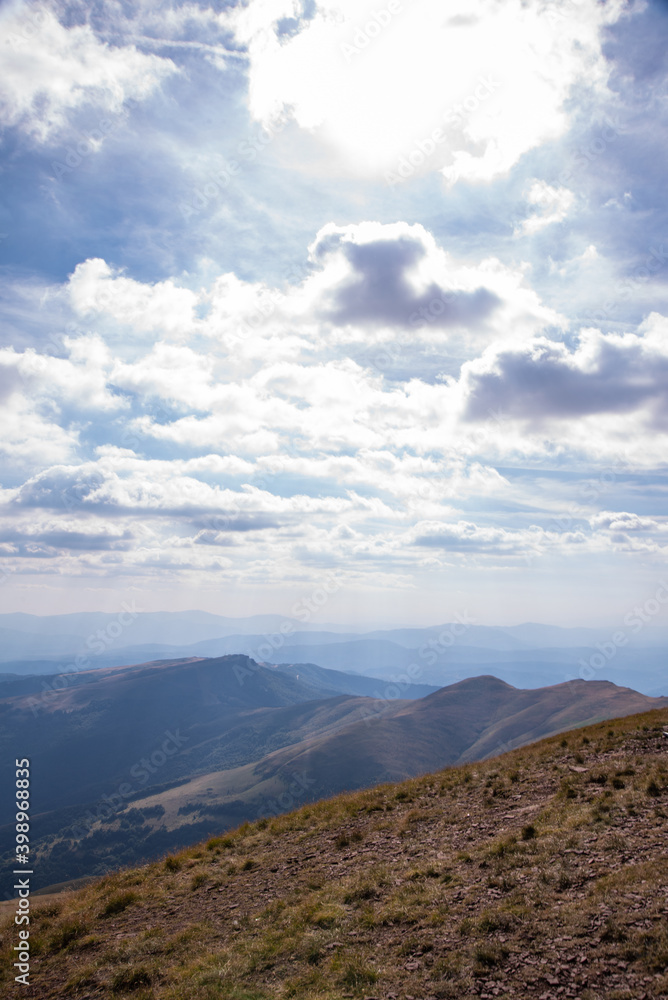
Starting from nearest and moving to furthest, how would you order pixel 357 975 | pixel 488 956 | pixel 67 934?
1. pixel 488 956
2. pixel 357 975
3. pixel 67 934

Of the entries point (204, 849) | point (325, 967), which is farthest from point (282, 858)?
point (325, 967)

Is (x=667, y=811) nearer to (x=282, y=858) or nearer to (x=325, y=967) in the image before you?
(x=325, y=967)

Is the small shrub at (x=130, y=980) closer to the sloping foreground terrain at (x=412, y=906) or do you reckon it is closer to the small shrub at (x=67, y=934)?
the sloping foreground terrain at (x=412, y=906)

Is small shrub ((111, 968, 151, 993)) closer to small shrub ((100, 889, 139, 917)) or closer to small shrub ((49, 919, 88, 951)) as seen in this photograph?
small shrub ((49, 919, 88, 951))

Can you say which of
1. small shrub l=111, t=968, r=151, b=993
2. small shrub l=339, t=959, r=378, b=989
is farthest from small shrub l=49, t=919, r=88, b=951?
small shrub l=339, t=959, r=378, b=989

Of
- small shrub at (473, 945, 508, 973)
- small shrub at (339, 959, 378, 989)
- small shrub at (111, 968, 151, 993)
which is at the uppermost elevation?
small shrub at (473, 945, 508, 973)

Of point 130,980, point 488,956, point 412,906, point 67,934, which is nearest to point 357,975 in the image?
point 412,906

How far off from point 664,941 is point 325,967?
23.6 ft

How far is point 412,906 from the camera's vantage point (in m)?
13.2

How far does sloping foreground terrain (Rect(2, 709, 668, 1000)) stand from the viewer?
33.0ft

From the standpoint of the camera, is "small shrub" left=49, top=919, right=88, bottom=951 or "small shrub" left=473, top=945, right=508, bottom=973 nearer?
"small shrub" left=473, top=945, right=508, bottom=973

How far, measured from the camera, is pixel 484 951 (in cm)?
1045

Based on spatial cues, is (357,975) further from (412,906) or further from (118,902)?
(118,902)

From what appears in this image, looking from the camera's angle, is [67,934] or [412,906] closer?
[412,906]
